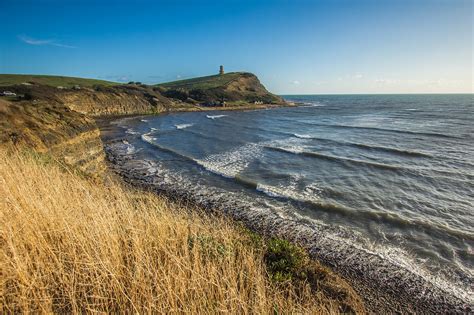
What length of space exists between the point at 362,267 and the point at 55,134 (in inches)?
746

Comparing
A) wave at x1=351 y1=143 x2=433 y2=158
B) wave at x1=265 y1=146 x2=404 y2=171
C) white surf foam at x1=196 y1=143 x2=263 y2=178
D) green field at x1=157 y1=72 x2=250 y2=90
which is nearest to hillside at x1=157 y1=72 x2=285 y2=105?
green field at x1=157 y1=72 x2=250 y2=90

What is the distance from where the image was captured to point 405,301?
734cm

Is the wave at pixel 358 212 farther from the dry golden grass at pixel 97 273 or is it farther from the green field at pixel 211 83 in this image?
the green field at pixel 211 83

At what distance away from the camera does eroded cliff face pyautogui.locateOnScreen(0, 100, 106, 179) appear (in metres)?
14.2

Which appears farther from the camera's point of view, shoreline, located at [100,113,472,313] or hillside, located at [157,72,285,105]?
hillside, located at [157,72,285,105]

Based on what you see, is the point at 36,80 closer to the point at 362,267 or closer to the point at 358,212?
the point at 358,212

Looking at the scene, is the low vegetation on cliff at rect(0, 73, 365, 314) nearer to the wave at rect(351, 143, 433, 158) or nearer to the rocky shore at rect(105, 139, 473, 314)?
the rocky shore at rect(105, 139, 473, 314)

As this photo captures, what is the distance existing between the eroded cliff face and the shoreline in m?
9.05

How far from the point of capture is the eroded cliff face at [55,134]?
14.2m

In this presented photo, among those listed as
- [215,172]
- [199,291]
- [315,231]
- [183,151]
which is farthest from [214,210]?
[183,151]

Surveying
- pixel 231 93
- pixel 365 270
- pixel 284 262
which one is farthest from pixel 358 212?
pixel 231 93

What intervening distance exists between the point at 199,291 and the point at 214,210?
9.22 m

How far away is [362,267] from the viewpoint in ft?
28.6

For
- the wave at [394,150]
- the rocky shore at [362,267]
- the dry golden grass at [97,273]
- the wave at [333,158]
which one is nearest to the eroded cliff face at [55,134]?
the rocky shore at [362,267]
